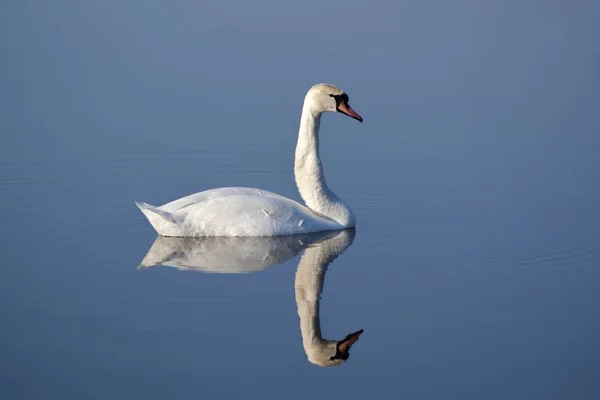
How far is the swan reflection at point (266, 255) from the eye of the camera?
998 cm

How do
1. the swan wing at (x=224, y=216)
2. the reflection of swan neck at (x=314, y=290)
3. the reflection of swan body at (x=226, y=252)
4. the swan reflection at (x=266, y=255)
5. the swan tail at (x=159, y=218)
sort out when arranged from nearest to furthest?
the reflection of swan neck at (x=314, y=290) → the swan reflection at (x=266, y=255) → the reflection of swan body at (x=226, y=252) → the swan tail at (x=159, y=218) → the swan wing at (x=224, y=216)

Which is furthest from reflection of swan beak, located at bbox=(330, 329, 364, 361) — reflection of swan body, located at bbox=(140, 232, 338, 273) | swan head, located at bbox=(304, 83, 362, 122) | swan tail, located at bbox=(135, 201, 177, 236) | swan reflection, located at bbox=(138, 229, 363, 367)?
swan head, located at bbox=(304, 83, 362, 122)

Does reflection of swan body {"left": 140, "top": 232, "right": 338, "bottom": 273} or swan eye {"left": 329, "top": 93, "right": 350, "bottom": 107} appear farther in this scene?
swan eye {"left": 329, "top": 93, "right": 350, "bottom": 107}

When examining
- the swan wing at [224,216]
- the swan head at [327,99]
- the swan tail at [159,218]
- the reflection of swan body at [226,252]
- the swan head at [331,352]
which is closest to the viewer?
the swan head at [331,352]

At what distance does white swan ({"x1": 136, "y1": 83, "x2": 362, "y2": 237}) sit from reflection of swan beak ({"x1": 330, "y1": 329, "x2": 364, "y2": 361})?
11.3 ft

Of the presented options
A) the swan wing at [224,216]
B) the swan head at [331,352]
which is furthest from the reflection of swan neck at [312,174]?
the swan head at [331,352]

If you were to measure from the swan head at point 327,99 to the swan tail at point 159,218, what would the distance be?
2332mm

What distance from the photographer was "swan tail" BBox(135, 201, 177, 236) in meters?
11.8

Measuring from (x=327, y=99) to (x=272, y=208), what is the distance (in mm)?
1661

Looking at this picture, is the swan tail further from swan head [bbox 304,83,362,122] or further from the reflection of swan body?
swan head [bbox 304,83,362,122]

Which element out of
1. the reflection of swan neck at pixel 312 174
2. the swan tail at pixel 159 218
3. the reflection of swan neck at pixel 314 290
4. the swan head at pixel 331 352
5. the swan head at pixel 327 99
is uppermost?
the swan head at pixel 327 99

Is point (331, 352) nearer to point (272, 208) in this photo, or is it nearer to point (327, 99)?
point (272, 208)

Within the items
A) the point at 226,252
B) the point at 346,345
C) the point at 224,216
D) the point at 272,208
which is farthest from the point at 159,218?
the point at 346,345

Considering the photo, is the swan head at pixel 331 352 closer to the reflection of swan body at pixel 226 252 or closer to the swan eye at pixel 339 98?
the reflection of swan body at pixel 226 252
